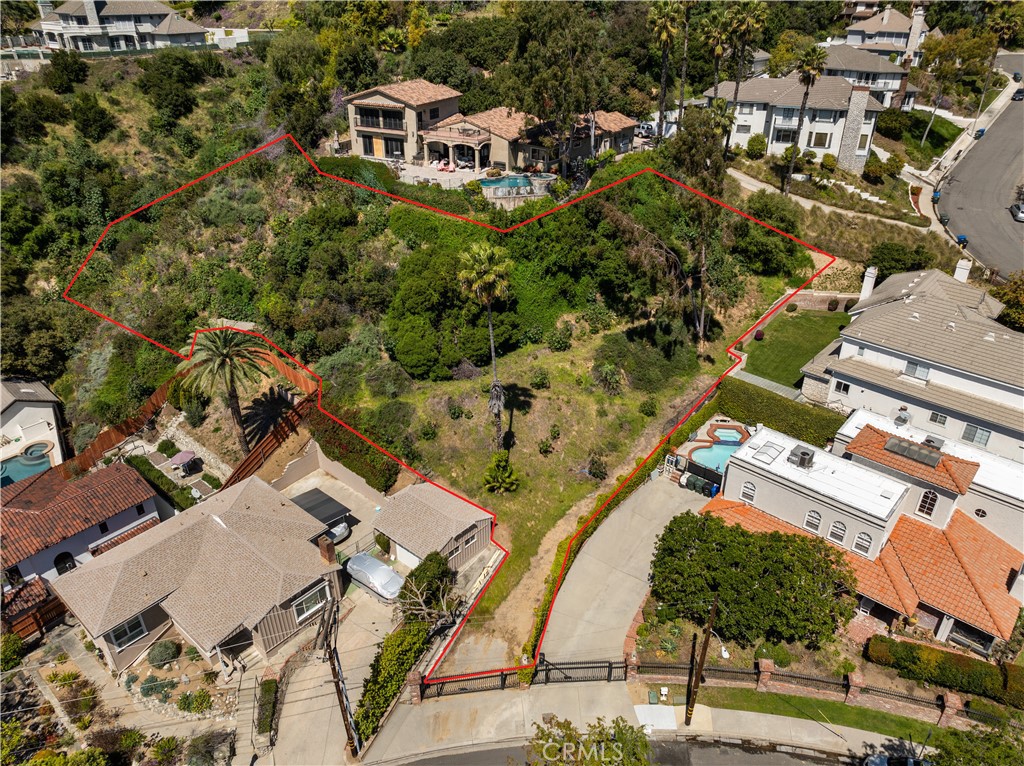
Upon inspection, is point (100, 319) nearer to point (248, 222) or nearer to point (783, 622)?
point (248, 222)

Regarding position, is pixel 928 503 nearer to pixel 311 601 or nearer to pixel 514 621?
pixel 514 621

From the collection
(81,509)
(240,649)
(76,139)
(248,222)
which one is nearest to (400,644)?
(240,649)

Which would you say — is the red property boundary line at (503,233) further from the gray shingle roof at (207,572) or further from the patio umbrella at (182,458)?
the gray shingle roof at (207,572)

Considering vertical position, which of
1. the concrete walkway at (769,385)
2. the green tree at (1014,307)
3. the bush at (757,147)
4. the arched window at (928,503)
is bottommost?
the concrete walkway at (769,385)

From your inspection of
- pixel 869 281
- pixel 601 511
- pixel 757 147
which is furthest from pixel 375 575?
pixel 757 147

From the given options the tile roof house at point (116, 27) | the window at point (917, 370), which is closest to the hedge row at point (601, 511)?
the window at point (917, 370)

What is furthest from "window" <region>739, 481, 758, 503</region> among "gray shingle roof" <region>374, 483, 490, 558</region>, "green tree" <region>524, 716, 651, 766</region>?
"green tree" <region>524, 716, 651, 766</region>
